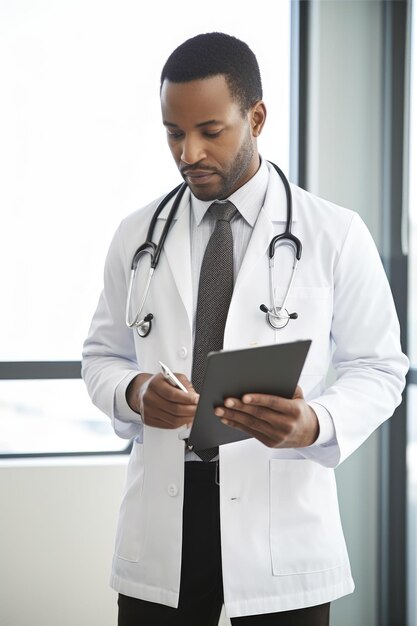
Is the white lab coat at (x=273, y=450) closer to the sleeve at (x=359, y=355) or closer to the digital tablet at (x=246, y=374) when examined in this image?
the sleeve at (x=359, y=355)

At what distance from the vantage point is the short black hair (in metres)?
1.20

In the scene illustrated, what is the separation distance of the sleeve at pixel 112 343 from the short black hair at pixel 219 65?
33 centimetres

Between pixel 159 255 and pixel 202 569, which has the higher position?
pixel 159 255

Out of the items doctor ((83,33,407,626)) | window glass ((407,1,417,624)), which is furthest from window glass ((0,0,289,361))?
doctor ((83,33,407,626))

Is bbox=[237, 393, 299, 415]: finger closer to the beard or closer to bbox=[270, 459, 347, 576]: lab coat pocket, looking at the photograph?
bbox=[270, 459, 347, 576]: lab coat pocket

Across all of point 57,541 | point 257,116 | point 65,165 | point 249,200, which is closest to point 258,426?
point 249,200

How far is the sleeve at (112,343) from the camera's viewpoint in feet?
4.30

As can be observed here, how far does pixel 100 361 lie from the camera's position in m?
1.36

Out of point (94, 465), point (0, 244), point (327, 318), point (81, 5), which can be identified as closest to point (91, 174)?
point (0, 244)

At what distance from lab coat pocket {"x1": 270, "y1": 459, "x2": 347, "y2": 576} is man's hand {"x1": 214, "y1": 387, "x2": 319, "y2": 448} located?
0.12m

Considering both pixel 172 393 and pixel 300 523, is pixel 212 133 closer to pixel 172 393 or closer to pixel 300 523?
pixel 172 393

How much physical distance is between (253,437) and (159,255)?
384 mm

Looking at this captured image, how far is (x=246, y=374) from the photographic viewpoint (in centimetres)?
95

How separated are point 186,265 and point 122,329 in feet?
0.66
